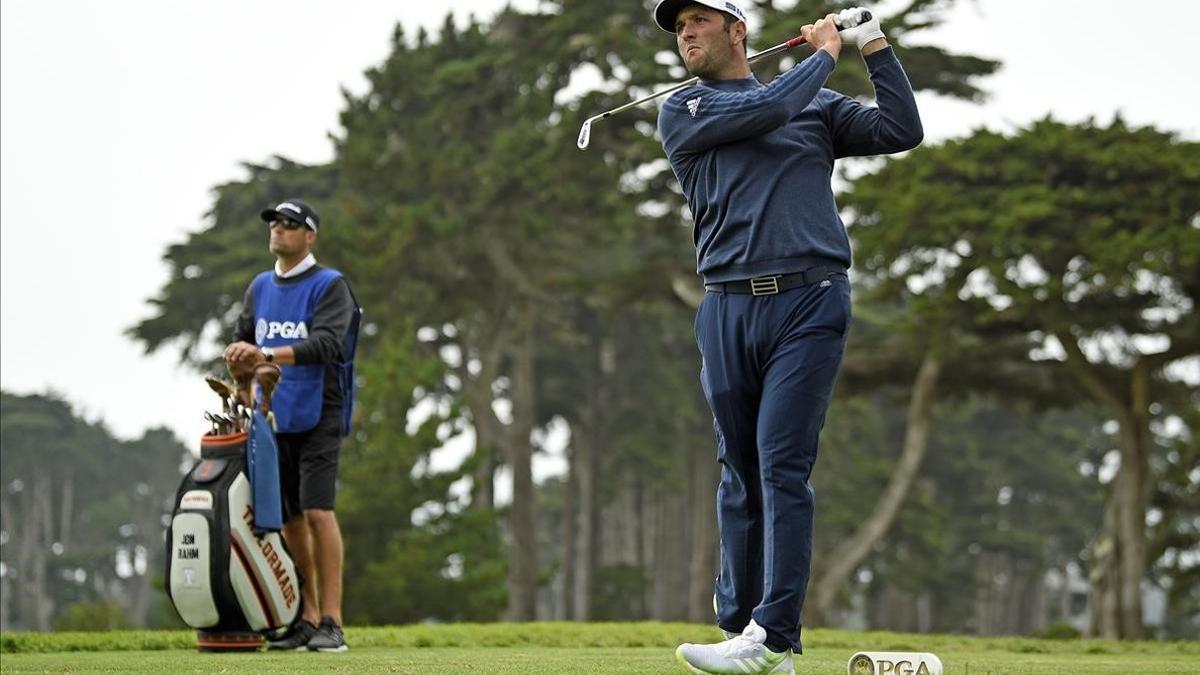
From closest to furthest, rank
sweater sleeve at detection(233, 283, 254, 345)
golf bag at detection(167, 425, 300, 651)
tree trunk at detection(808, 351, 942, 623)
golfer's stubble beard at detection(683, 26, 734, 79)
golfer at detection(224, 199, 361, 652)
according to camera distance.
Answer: golfer's stubble beard at detection(683, 26, 734, 79) < golf bag at detection(167, 425, 300, 651) < golfer at detection(224, 199, 361, 652) < sweater sleeve at detection(233, 283, 254, 345) < tree trunk at detection(808, 351, 942, 623)

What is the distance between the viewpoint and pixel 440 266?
37.8 meters

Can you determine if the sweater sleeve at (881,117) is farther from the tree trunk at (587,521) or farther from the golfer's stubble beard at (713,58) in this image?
the tree trunk at (587,521)

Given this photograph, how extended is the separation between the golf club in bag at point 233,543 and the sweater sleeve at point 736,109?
2.85m

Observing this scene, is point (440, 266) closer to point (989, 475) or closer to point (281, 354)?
point (989, 475)

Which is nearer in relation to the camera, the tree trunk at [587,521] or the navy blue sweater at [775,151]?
the navy blue sweater at [775,151]

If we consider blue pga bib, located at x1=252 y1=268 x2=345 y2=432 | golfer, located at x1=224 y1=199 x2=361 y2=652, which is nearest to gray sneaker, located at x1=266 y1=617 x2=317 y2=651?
golfer, located at x1=224 y1=199 x2=361 y2=652

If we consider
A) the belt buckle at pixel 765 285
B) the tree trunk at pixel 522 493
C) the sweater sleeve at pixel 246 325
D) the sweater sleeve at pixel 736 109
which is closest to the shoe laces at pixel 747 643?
the belt buckle at pixel 765 285

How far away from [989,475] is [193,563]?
49.4 m

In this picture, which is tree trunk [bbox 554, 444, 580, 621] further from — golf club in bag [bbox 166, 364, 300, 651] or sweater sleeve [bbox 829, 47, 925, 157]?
sweater sleeve [bbox 829, 47, 925, 157]

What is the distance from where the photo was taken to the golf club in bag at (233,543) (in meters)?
8.18

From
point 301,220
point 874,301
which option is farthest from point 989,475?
point 301,220

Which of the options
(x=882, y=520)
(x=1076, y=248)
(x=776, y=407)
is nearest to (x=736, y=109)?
(x=776, y=407)

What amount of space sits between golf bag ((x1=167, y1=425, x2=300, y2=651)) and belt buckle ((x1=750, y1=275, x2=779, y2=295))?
3.02m

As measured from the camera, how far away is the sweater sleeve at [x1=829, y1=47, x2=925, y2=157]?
622cm
